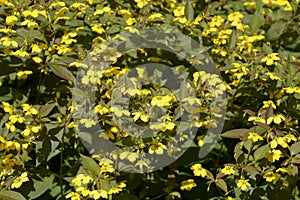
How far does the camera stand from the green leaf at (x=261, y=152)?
2223 mm

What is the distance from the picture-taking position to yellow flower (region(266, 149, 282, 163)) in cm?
213

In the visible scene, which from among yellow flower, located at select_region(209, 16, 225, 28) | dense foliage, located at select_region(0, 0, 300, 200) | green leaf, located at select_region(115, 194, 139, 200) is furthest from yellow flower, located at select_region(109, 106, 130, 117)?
yellow flower, located at select_region(209, 16, 225, 28)

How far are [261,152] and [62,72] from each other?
868mm

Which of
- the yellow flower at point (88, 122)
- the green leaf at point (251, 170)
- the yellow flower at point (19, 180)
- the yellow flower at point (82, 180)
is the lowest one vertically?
the yellow flower at point (19, 180)

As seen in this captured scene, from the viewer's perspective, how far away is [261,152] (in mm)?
2232

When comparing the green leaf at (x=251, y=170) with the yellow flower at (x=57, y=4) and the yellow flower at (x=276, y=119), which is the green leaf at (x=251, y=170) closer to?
the yellow flower at (x=276, y=119)

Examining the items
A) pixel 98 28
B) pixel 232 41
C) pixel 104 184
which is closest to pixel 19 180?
pixel 104 184

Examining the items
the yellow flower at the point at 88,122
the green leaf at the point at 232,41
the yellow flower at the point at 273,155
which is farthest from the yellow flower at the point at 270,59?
the yellow flower at the point at 88,122

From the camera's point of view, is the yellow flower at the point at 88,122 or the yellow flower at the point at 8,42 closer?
the yellow flower at the point at 88,122

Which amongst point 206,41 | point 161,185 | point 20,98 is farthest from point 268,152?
point 20,98

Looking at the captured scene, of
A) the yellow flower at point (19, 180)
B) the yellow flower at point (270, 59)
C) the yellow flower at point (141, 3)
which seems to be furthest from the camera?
the yellow flower at point (141, 3)

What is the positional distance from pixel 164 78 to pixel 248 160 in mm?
540

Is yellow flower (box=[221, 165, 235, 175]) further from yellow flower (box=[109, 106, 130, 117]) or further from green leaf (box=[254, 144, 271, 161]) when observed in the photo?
yellow flower (box=[109, 106, 130, 117])

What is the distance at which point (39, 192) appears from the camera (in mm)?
2316
